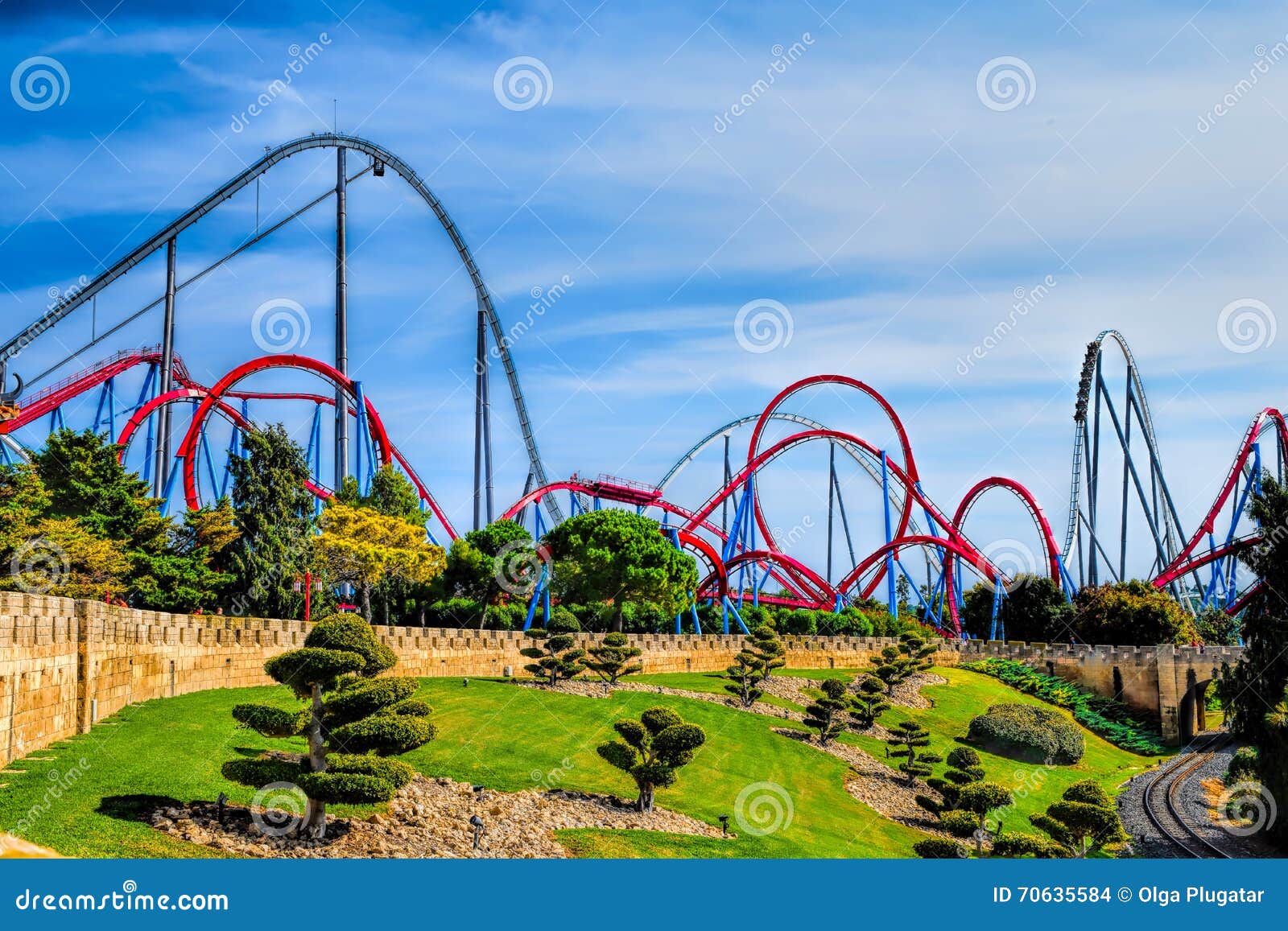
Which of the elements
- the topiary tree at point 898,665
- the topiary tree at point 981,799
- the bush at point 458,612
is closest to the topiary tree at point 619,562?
the bush at point 458,612

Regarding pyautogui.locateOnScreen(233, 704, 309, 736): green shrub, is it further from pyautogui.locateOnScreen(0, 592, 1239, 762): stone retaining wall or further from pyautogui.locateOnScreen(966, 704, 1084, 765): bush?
pyautogui.locateOnScreen(966, 704, 1084, 765): bush

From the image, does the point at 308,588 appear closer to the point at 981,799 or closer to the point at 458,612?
the point at 458,612

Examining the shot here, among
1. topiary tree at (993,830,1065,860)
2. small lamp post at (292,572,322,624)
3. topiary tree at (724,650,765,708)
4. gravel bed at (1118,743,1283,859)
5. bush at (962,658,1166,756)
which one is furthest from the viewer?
bush at (962,658,1166,756)

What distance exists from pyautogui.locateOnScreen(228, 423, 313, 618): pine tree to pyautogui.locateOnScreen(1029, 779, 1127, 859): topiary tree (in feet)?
87.0

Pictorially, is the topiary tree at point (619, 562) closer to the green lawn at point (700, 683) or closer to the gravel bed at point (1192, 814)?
the green lawn at point (700, 683)

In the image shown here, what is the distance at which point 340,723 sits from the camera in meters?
21.6

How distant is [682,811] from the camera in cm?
2742

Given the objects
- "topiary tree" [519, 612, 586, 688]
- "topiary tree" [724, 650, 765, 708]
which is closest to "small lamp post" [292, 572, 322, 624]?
"topiary tree" [519, 612, 586, 688]

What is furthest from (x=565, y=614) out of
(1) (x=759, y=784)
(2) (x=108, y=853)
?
(2) (x=108, y=853)

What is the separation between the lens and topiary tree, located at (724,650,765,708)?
43.2 m

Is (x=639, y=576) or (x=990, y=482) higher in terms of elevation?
(x=990, y=482)

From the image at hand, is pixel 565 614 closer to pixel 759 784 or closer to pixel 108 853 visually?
pixel 759 784

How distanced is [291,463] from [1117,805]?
3082 cm

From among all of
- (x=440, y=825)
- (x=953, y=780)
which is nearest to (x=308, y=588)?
(x=953, y=780)
